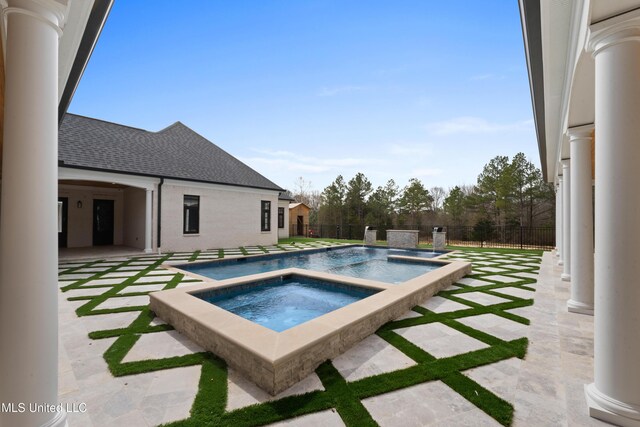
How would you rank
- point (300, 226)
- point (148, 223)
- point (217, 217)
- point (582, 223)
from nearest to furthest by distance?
point (582, 223), point (148, 223), point (217, 217), point (300, 226)

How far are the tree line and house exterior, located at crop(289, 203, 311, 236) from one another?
135 inches

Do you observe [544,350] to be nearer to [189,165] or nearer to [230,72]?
[230,72]

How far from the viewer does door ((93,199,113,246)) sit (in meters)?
13.1

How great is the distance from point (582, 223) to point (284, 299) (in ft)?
17.5

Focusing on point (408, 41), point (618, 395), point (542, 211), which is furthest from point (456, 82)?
point (542, 211)

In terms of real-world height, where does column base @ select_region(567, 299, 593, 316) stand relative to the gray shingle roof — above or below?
below

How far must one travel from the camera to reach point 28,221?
1632 millimetres

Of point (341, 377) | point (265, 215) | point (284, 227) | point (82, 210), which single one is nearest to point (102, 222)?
point (82, 210)

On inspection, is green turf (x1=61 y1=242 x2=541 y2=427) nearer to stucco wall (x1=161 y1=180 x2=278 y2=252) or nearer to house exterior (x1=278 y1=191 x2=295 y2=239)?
stucco wall (x1=161 y1=180 x2=278 y2=252)

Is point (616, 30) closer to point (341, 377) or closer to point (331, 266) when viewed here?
point (341, 377)

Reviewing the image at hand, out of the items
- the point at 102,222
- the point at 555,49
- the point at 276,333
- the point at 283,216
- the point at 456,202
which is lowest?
the point at 276,333

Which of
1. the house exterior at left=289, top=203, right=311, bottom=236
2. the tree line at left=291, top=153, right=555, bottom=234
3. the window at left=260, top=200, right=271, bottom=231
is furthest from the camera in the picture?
the house exterior at left=289, top=203, right=311, bottom=236

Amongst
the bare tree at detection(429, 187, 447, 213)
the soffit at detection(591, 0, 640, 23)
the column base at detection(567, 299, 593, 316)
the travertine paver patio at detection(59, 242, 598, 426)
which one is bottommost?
the travertine paver patio at detection(59, 242, 598, 426)

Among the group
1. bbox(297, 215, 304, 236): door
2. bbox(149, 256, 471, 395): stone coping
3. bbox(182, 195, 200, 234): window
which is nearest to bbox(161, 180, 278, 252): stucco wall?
bbox(182, 195, 200, 234): window
